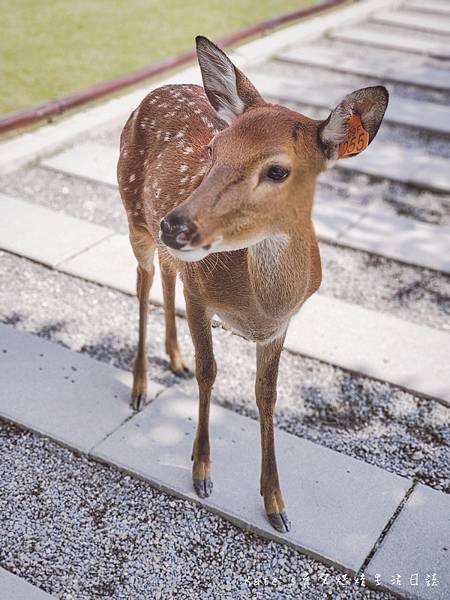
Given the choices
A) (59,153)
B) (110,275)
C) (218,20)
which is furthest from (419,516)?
(218,20)

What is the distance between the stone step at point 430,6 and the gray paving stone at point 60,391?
991 cm

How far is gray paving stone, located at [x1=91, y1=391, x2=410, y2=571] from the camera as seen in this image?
9.21 ft

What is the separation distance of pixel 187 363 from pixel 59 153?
119 inches

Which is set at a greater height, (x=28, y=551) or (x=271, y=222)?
(x=271, y=222)

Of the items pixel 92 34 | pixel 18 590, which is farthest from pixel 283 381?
pixel 92 34

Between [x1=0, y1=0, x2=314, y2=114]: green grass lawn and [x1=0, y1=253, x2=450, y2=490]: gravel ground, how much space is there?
9.76ft

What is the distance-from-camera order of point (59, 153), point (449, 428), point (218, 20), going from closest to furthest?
point (449, 428)
point (59, 153)
point (218, 20)

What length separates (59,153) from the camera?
19.9 feet

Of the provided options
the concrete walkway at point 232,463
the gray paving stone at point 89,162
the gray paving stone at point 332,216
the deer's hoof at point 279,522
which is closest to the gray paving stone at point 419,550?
the concrete walkway at point 232,463

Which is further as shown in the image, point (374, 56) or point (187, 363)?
point (374, 56)

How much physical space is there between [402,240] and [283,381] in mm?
1828

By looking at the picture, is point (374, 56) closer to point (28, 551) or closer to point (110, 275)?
point (110, 275)

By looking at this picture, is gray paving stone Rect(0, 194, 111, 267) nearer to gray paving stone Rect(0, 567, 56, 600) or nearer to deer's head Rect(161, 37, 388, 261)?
gray paving stone Rect(0, 567, 56, 600)

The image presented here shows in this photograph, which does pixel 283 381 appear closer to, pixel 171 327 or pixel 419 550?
pixel 171 327
